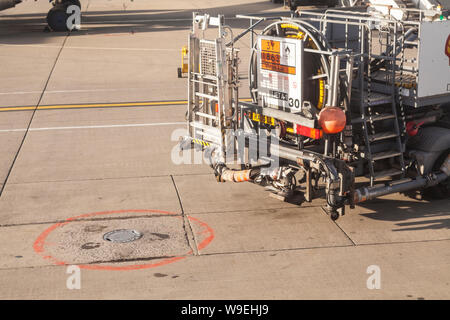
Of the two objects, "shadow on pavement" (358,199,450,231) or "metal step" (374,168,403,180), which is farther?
"metal step" (374,168,403,180)

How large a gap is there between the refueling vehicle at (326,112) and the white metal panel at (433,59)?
1cm

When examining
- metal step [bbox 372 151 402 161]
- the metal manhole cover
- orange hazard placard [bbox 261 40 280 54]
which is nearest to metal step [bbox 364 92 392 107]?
metal step [bbox 372 151 402 161]

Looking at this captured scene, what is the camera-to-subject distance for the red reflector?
9.37 meters

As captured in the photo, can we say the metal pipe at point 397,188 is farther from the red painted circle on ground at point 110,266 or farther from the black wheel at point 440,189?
the red painted circle on ground at point 110,266

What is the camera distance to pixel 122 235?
958 cm

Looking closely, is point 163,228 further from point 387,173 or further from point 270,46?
point 387,173

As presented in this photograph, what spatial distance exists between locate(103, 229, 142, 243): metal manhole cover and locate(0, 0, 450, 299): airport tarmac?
0.37 feet

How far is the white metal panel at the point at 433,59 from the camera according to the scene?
371 inches

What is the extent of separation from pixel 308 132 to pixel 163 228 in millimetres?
2460

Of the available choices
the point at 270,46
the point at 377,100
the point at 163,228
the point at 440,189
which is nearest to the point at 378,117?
the point at 377,100

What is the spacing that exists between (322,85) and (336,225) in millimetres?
2006

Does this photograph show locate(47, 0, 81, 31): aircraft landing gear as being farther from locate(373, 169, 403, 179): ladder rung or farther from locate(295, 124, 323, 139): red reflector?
locate(373, 169, 403, 179): ladder rung
